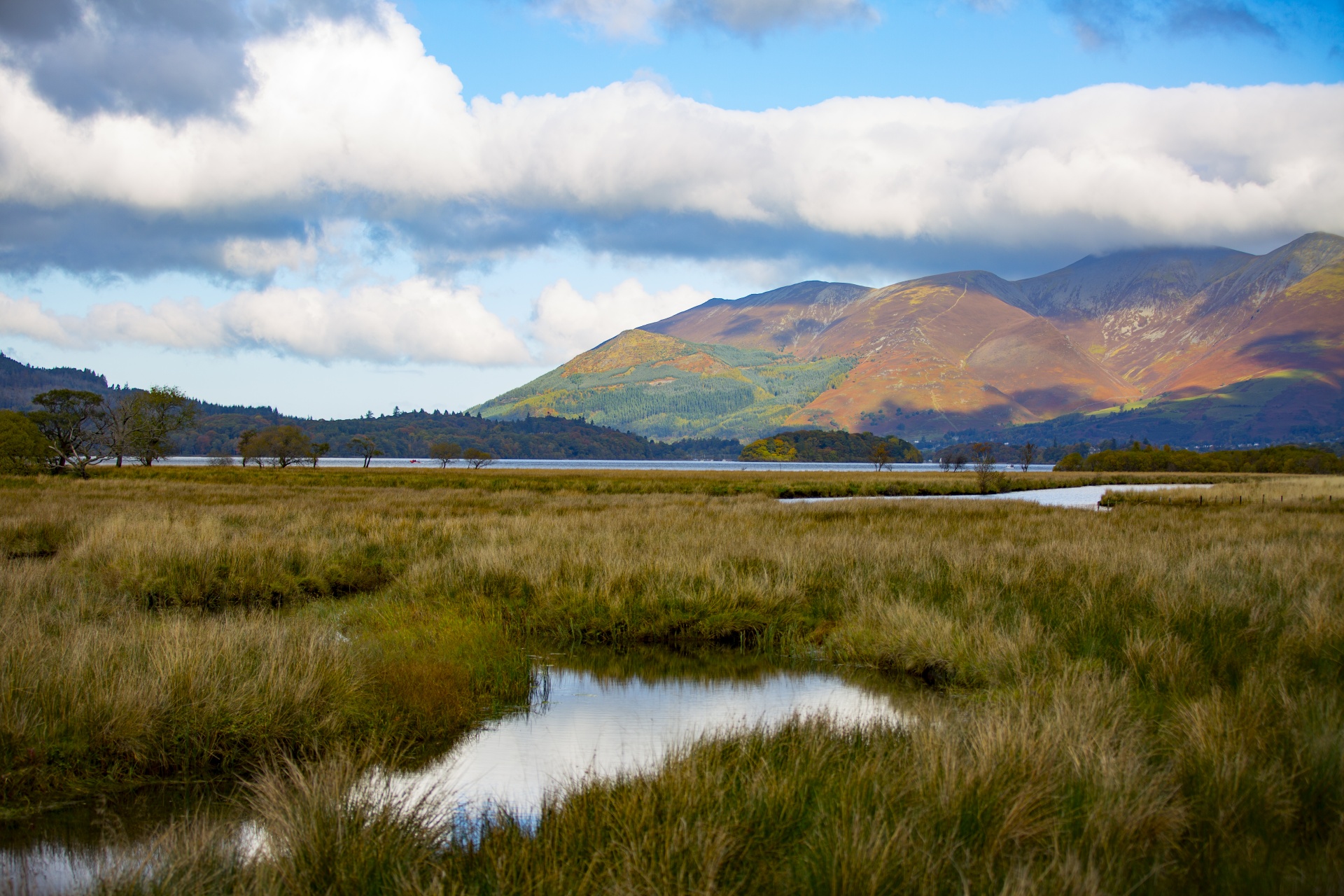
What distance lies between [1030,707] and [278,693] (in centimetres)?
619

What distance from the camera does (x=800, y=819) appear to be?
488 centimetres

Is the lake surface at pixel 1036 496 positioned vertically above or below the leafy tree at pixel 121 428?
below

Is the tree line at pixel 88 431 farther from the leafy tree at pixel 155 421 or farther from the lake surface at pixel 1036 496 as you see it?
the lake surface at pixel 1036 496

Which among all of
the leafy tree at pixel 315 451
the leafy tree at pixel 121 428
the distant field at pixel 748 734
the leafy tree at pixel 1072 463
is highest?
the leafy tree at pixel 121 428

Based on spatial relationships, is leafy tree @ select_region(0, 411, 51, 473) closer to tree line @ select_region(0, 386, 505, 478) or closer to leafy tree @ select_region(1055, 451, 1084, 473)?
tree line @ select_region(0, 386, 505, 478)

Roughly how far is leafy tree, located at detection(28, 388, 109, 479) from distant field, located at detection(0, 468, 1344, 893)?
44.8 metres

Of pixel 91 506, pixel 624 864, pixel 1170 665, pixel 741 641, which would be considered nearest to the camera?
pixel 624 864

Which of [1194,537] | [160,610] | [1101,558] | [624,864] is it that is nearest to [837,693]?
[624,864]

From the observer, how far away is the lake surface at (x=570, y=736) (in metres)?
5.53

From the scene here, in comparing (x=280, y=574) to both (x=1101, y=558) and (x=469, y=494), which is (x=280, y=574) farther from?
(x=469, y=494)

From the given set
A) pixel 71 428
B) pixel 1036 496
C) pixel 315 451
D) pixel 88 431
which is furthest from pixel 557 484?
pixel 315 451

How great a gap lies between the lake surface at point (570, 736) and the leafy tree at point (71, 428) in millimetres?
51944

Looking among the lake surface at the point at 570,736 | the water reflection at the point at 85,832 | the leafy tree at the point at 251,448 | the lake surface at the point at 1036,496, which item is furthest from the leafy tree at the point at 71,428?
the water reflection at the point at 85,832

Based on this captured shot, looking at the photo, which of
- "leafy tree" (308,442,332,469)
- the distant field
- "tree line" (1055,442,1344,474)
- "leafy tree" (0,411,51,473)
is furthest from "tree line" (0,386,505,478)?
"tree line" (1055,442,1344,474)
